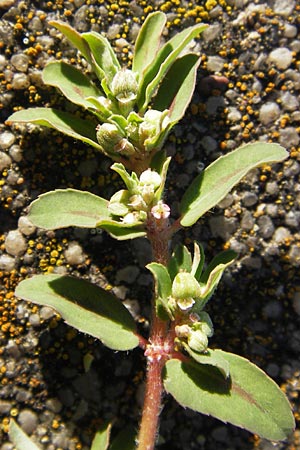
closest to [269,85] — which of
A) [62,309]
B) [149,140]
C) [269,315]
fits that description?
[149,140]

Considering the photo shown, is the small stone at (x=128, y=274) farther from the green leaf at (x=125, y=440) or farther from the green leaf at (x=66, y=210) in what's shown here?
the green leaf at (x=125, y=440)

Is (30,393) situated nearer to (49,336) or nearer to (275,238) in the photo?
(49,336)

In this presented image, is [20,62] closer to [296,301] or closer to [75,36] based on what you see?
[75,36]

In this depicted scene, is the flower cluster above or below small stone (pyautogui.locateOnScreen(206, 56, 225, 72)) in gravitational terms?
below

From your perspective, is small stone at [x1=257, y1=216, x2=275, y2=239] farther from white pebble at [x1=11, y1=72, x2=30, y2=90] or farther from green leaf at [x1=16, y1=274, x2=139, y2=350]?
white pebble at [x1=11, y1=72, x2=30, y2=90]

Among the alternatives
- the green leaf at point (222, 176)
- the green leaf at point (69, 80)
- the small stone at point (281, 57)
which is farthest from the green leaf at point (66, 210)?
the small stone at point (281, 57)

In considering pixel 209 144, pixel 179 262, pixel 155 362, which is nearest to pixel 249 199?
pixel 209 144

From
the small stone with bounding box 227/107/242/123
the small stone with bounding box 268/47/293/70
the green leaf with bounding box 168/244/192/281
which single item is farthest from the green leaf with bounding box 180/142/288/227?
the small stone with bounding box 268/47/293/70
